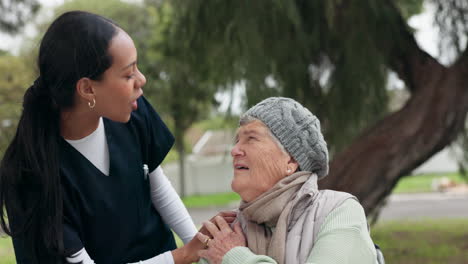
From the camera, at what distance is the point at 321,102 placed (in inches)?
226

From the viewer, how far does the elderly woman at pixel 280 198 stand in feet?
5.07

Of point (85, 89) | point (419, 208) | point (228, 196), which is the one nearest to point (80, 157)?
point (85, 89)

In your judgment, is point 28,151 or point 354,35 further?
point 354,35

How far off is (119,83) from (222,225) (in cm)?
47

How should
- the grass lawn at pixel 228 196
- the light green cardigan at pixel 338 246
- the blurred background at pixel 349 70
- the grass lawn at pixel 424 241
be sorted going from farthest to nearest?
the grass lawn at pixel 228 196, the grass lawn at pixel 424 241, the blurred background at pixel 349 70, the light green cardigan at pixel 338 246

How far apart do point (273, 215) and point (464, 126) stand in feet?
14.6

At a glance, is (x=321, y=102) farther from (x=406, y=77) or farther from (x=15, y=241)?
(x=15, y=241)

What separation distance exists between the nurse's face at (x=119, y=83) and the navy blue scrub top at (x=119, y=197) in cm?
20

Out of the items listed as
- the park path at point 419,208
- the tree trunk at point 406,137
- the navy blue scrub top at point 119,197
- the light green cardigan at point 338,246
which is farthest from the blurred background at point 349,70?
the park path at point 419,208

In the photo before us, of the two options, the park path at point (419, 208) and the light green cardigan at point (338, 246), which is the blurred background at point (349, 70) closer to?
the light green cardigan at point (338, 246)

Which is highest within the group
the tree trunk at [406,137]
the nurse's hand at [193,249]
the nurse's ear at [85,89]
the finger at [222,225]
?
the nurse's ear at [85,89]

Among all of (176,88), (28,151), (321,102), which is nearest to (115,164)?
(28,151)

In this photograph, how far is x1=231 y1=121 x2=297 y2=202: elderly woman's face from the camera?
1.62 metres

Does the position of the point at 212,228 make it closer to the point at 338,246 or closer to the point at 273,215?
the point at 273,215
